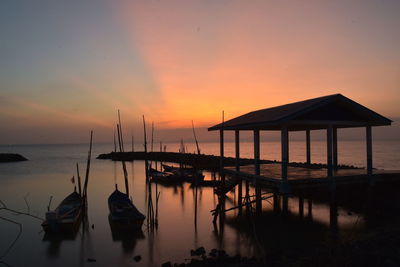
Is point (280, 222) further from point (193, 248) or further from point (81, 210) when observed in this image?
point (81, 210)

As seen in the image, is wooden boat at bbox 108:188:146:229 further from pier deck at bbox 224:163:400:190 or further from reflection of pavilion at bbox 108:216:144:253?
pier deck at bbox 224:163:400:190

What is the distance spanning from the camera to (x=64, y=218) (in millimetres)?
17406

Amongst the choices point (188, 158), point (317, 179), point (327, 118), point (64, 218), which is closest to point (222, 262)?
point (317, 179)

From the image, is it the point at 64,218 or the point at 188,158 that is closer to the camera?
the point at 64,218

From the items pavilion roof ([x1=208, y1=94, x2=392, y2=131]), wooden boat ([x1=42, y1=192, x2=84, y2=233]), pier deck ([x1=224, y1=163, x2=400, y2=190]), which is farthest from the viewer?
wooden boat ([x1=42, y1=192, x2=84, y2=233])

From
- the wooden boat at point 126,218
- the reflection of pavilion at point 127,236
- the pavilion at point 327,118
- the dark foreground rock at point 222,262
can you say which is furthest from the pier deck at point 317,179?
the reflection of pavilion at point 127,236

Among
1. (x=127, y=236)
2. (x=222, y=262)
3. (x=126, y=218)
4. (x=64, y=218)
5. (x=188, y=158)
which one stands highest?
(x=188, y=158)

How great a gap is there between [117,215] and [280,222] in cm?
892

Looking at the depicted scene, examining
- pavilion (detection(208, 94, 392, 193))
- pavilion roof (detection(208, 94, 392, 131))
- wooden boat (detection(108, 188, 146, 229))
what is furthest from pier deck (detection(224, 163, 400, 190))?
wooden boat (detection(108, 188, 146, 229))

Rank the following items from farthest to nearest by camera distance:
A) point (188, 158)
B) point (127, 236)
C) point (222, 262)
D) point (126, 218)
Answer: point (188, 158) → point (126, 218) → point (127, 236) → point (222, 262)

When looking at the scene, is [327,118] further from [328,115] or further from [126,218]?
[126,218]

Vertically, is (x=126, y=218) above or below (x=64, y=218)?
above

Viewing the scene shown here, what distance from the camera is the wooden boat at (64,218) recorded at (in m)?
16.4

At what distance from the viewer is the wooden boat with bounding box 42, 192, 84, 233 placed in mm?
16438
